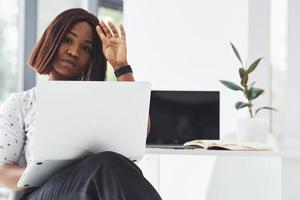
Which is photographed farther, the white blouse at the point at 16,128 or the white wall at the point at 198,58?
the white wall at the point at 198,58

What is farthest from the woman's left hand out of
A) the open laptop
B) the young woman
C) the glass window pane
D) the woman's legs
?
the glass window pane

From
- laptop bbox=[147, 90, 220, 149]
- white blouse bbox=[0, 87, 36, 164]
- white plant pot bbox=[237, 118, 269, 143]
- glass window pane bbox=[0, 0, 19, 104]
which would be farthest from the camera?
glass window pane bbox=[0, 0, 19, 104]

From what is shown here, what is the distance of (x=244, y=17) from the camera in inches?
101

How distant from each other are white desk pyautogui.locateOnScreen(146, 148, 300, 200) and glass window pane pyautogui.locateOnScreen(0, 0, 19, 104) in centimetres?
213

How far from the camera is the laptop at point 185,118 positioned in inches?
89.6

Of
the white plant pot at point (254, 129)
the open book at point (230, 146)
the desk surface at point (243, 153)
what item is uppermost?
the white plant pot at point (254, 129)

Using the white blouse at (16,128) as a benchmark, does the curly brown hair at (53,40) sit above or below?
above

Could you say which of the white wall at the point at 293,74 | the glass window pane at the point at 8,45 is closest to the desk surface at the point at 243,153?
the white wall at the point at 293,74

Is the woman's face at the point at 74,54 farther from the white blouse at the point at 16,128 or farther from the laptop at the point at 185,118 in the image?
the laptop at the point at 185,118

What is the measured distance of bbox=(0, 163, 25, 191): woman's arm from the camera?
1633mm

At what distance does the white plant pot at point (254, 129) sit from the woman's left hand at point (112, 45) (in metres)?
0.54

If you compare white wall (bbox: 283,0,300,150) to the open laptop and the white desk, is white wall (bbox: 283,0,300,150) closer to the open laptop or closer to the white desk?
the white desk

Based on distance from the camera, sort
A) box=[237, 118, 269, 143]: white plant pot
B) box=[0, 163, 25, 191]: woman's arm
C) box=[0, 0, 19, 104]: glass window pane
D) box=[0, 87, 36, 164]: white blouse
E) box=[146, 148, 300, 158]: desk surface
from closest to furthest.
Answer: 1. box=[0, 163, 25, 191]: woman's arm
2. box=[0, 87, 36, 164]: white blouse
3. box=[146, 148, 300, 158]: desk surface
4. box=[237, 118, 269, 143]: white plant pot
5. box=[0, 0, 19, 104]: glass window pane

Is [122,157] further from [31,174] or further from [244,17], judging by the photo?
[244,17]
